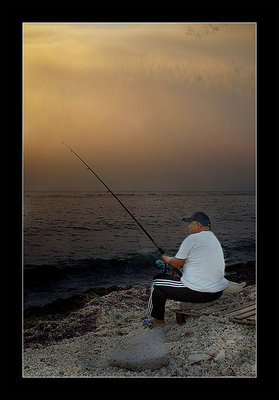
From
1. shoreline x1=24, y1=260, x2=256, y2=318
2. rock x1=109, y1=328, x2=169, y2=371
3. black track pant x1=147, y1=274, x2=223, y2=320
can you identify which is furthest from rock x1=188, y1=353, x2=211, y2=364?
shoreline x1=24, y1=260, x2=256, y2=318

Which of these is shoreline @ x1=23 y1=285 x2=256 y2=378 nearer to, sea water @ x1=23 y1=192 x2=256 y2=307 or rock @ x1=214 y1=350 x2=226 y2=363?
rock @ x1=214 y1=350 x2=226 y2=363

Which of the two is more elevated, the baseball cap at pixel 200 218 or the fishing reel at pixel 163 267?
the baseball cap at pixel 200 218

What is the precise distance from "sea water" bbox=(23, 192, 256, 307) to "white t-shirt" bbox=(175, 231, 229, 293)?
1.17ft

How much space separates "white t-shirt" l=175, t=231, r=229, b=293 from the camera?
4797mm

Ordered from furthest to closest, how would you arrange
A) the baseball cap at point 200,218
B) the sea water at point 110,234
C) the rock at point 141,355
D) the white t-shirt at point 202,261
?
1. the sea water at point 110,234
2. the baseball cap at point 200,218
3. the white t-shirt at point 202,261
4. the rock at point 141,355

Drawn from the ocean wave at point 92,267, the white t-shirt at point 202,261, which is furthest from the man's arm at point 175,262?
the ocean wave at point 92,267

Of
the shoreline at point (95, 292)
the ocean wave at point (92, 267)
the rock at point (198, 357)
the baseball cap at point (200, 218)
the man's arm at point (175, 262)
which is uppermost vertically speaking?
the baseball cap at point (200, 218)

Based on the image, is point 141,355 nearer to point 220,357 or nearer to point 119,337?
point 119,337

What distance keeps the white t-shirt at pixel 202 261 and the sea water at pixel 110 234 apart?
1.17 ft

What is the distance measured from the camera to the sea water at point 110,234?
5102 millimetres

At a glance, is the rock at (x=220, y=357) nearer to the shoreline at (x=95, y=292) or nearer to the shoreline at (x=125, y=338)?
the shoreline at (x=125, y=338)

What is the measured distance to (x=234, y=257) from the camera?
207 inches
